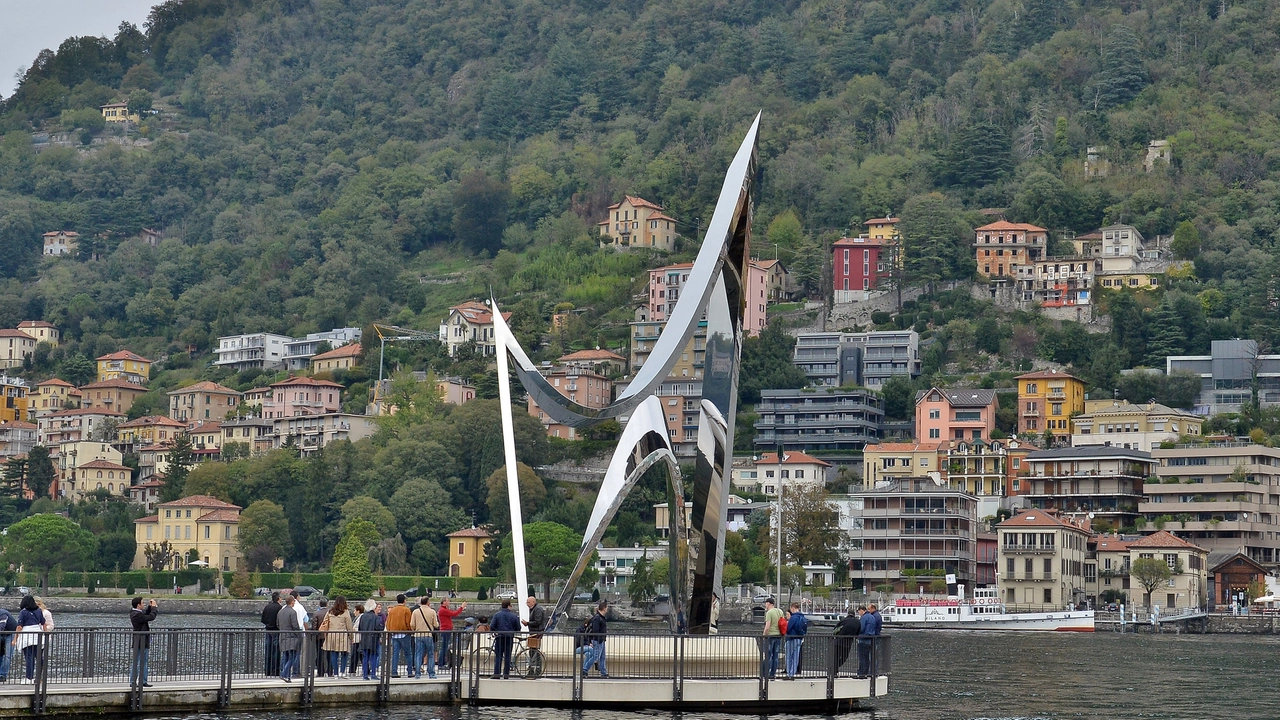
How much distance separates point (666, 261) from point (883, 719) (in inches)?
5397

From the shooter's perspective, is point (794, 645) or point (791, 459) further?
point (791, 459)

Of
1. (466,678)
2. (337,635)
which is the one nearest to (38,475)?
(337,635)

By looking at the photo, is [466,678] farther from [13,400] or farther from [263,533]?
[13,400]

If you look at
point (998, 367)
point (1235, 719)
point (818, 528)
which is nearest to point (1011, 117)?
point (998, 367)

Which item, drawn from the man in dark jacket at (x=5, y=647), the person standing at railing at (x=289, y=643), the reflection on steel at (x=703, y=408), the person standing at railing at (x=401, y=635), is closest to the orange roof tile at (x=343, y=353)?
the reflection on steel at (x=703, y=408)

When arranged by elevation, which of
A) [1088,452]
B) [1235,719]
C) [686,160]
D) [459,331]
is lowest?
[1235,719]

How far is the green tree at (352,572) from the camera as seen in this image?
9669 cm

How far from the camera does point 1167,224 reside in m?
155

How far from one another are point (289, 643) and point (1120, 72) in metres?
163

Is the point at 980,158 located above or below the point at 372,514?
above

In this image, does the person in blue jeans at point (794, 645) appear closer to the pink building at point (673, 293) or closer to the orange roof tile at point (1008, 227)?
the pink building at point (673, 293)

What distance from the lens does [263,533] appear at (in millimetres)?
113125

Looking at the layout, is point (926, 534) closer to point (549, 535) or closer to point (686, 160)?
point (549, 535)

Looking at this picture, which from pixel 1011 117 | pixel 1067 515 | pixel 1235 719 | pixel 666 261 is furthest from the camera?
pixel 1011 117
